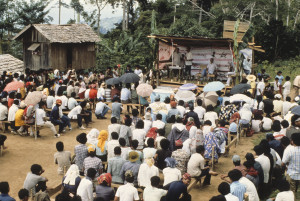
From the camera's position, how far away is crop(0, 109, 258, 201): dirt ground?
8.91m

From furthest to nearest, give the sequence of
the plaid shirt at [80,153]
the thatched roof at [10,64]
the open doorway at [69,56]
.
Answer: the open doorway at [69,56] → the thatched roof at [10,64] → the plaid shirt at [80,153]

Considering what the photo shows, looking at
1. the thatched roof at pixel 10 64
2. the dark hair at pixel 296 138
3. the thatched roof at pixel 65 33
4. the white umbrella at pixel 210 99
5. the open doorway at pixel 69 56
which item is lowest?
the dark hair at pixel 296 138

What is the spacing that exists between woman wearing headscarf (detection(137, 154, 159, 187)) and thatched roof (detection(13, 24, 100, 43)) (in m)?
18.7

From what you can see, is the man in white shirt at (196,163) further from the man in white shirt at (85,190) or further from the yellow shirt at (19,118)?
the yellow shirt at (19,118)

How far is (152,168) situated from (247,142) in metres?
5.99

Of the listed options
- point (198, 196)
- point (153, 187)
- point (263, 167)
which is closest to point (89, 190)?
point (153, 187)

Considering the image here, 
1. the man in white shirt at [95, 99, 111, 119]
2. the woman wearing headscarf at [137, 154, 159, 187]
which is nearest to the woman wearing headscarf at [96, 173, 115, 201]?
the woman wearing headscarf at [137, 154, 159, 187]

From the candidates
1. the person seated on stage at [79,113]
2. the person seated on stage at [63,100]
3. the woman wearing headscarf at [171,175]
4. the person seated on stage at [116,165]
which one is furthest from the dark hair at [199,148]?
the person seated on stage at [63,100]

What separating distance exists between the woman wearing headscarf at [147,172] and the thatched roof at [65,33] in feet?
61.4

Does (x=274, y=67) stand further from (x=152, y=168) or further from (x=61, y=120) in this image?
(x=152, y=168)

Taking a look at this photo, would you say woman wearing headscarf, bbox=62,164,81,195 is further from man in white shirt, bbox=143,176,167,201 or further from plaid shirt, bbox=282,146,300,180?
plaid shirt, bbox=282,146,300,180

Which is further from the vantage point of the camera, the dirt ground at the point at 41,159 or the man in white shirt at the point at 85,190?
the dirt ground at the point at 41,159

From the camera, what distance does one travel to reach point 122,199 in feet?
21.4

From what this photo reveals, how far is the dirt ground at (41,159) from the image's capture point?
8906 millimetres
